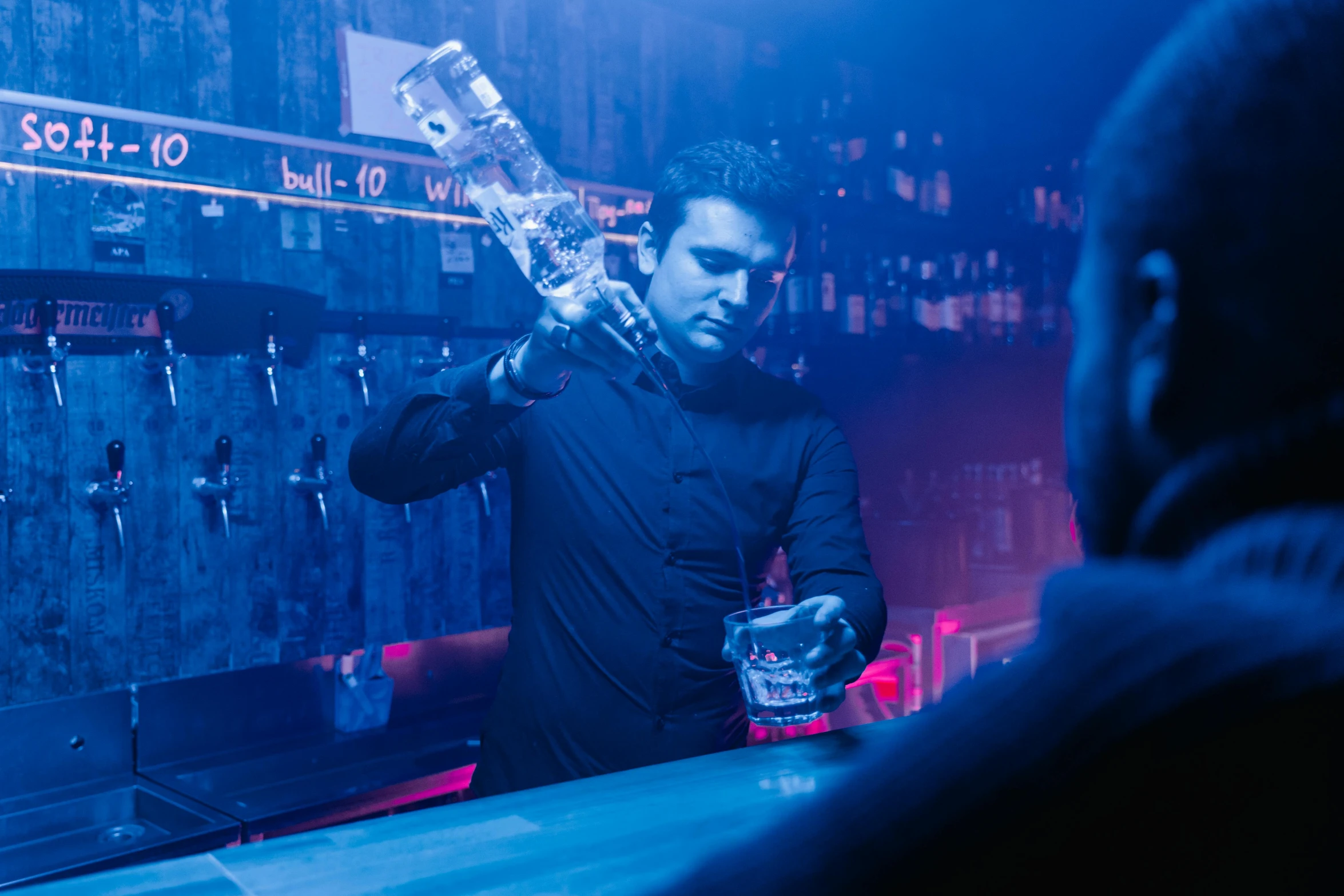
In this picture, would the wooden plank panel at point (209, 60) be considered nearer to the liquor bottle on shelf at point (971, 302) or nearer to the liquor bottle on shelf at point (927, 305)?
the liquor bottle on shelf at point (927, 305)

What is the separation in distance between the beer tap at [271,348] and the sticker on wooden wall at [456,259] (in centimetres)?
69

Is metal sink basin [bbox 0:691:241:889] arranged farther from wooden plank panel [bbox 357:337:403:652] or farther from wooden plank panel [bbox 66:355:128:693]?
wooden plank panel [bbox 357:337:403:652]

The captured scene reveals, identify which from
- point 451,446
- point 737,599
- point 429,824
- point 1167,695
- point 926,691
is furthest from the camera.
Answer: point 926,691

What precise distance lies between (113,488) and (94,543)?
0.61 ft

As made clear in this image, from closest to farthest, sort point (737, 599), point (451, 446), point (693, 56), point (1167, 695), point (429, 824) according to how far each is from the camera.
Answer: point (1167, 695), point (429, 824), point (451, 446), point (737, 599), point (693, 56)

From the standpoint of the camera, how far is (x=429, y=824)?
3.00 ft

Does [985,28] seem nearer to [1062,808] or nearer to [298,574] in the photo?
[298,574]

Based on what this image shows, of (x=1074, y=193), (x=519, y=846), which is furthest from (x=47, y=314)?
(x=1074, y=193)

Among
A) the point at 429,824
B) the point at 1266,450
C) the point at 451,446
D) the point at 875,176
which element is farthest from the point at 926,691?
the point at 1266,450

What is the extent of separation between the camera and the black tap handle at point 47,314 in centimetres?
248

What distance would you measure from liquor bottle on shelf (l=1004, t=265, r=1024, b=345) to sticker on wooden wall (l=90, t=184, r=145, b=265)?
357cm

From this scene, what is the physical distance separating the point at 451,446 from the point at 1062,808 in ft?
4.67

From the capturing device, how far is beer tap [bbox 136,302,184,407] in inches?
105

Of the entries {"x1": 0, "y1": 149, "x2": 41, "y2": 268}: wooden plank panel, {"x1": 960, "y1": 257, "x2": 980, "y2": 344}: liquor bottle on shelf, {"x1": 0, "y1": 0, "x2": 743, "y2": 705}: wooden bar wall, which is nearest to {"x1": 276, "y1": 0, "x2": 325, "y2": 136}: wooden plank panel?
{"x1": 0, "y1": 0, "x2": 743, "y2": 705}: wooden bar wall
